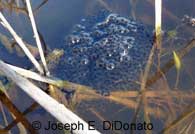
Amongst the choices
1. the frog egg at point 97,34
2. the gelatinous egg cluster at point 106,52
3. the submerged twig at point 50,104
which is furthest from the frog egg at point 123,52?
the submerged twig at point 50,104

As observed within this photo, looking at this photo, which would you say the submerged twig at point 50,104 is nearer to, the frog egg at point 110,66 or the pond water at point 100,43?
the pond water at point 100,43

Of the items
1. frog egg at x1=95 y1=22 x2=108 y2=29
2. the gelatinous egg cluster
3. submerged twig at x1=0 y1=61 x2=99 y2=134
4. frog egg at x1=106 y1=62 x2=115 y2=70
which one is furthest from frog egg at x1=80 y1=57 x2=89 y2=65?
submerged twig at x1=0 y1=61 x2=99 y2=134

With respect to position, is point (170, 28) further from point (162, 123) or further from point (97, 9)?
point (162, 123)

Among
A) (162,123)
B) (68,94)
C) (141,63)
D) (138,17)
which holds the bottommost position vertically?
(162,123)

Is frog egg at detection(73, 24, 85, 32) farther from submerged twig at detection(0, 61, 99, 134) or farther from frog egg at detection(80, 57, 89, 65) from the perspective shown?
submerged twig at detection(0, 61, 99, 134)

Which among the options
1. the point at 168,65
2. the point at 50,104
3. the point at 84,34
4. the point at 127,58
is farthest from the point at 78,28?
the point at 50,104

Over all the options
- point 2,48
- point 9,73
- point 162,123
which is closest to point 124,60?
point 162,123

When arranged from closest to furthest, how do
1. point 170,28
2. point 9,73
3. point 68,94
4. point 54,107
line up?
point 54,107 < point 9,73 < point 68,94 < point 170,28
